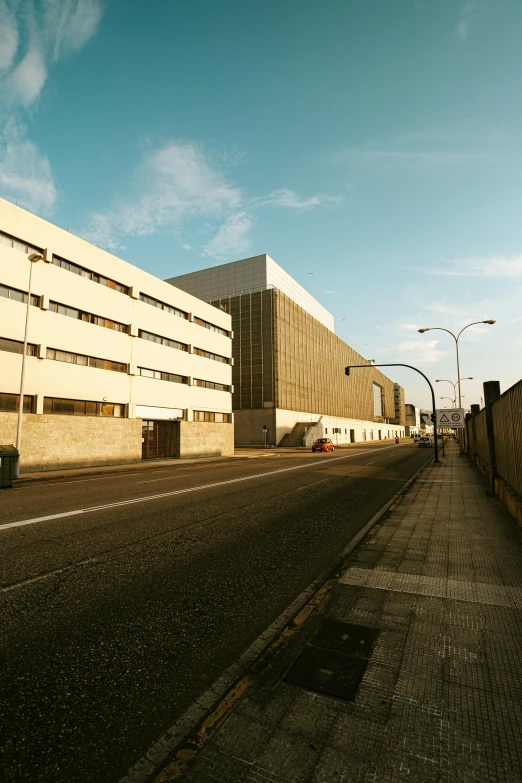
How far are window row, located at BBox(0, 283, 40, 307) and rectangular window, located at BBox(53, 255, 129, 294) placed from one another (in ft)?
8.92

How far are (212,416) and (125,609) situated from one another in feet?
106

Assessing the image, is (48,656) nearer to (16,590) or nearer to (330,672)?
(16,590)

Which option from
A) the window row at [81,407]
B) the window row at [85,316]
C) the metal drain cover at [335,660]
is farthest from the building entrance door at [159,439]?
the metal drain cover at [335,660]

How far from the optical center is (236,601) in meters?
4.21

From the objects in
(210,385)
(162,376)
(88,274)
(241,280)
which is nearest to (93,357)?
→ (88,274)

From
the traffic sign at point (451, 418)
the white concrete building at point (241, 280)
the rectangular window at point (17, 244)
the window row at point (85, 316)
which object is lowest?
the traffic sign at point (451, 418)

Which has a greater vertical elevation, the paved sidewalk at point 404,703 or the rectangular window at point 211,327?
the rectangular window at point 211,327

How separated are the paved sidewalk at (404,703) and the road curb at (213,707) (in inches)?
2.3

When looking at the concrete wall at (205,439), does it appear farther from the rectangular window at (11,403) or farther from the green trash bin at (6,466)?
the green trash bin at (6,466)

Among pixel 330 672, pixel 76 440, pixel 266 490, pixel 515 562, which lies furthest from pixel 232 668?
pixel 76 440

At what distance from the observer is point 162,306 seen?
3091 cm

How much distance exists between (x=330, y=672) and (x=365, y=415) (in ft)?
351

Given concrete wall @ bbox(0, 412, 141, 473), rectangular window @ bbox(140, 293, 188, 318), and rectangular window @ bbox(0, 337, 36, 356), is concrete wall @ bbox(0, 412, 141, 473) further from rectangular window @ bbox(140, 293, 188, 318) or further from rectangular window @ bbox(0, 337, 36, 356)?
rectangular window @ bbox(140, 293, 188, 318)

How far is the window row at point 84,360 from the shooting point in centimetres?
2203
